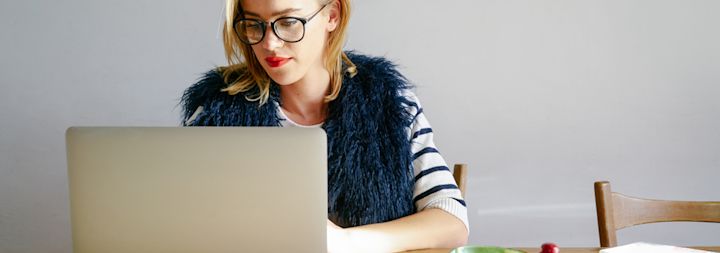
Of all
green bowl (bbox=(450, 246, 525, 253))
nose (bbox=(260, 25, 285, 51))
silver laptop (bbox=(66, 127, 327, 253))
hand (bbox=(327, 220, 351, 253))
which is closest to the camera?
silver laptop (bbox=(66, 127, 327, 253))

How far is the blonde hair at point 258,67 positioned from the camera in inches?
52.2

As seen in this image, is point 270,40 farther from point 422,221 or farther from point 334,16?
point 422,221

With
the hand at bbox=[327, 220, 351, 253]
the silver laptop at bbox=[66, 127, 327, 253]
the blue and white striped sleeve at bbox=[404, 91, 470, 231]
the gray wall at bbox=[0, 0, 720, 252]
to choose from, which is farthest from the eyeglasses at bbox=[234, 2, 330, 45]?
the gray wall at bbox=[0, 0, 720, 252]

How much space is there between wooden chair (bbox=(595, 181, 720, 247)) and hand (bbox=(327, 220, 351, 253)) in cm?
49

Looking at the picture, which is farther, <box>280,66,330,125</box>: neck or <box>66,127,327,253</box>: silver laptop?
<box>280,66,330,125</box>: neck

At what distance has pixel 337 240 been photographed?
99 cm

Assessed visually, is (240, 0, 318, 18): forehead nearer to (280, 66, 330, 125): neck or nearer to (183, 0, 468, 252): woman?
(183, 0, 468, 252): woman

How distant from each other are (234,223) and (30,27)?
1.60 metres

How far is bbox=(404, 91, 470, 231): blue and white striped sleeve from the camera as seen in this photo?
49.3 inches

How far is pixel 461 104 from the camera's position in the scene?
2.07m

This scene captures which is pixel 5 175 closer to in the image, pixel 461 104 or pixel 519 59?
pixel 461 104

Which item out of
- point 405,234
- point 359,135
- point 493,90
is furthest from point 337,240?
point 493,90

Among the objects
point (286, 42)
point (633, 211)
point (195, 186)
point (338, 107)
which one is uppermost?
point (286, 42)

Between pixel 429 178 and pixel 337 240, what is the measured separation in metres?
0.36
